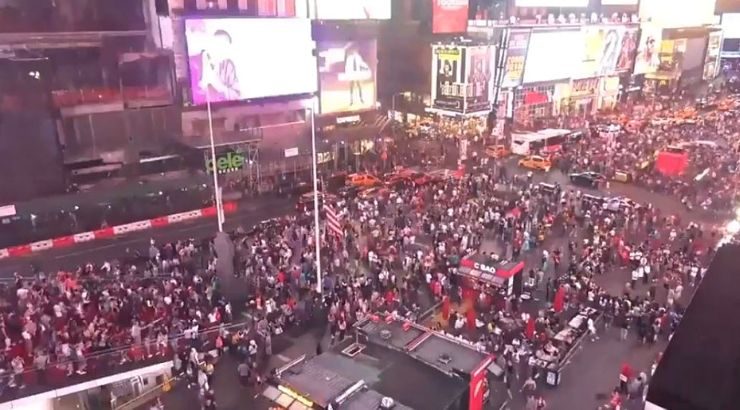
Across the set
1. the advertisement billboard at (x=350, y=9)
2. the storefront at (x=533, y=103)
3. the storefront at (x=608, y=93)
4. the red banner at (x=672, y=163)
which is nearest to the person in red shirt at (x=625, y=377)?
the red banner at (x=672, y=163)

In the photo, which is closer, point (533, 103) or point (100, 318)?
point (100, 318)

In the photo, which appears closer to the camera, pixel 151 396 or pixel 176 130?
pixel 151 396

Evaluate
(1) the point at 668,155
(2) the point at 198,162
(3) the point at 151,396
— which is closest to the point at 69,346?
(3) the point at 151,396

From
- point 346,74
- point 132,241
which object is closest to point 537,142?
point 346,74

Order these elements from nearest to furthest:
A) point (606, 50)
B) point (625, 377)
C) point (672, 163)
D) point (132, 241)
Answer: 1. point (625, 377)
2. point (132, 241)
3. point (672, 163)
4. point (606, 50)

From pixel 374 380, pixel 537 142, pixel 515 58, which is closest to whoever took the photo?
pixel 374 380

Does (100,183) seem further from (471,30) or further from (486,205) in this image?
(471,30)

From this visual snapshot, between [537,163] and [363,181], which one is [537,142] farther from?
[363,181]
